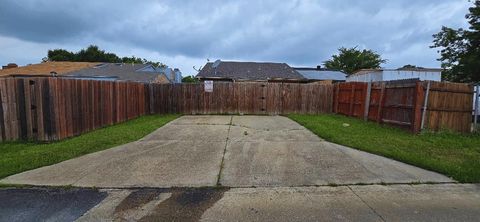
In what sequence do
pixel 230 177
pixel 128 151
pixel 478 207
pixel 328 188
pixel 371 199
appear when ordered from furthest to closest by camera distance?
pixel 128 151 < pixel 230 177 < pixel 328 188 < pixel 371 199 < pixel 478 207

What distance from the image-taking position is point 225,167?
18.3ft

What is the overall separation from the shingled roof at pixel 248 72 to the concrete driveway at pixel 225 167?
705 inches

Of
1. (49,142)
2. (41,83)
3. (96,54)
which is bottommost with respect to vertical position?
(49,142)

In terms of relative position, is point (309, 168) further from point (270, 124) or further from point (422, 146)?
point (270, 124)

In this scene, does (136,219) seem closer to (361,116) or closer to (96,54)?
(361,116)

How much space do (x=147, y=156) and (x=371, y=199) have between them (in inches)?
175

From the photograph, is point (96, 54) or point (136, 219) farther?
point (96, 54)

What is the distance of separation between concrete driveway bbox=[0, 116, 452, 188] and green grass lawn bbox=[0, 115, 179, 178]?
1.19ft

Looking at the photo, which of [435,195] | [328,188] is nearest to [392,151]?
[435,195]

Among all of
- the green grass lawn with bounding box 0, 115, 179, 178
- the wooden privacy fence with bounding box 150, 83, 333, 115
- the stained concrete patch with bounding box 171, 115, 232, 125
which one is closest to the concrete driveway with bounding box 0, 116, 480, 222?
the green grass lawn with bounding box 0, 115, 179, 178

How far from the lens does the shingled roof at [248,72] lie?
25.6 metres

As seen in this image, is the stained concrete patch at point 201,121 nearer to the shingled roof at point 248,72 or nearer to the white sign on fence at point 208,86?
the white sign on fence at point 208,86

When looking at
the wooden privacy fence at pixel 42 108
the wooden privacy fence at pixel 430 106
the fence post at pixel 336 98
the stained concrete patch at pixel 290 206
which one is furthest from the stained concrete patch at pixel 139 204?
the fence post at pixel 336 98

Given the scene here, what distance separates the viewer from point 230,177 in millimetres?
4980
